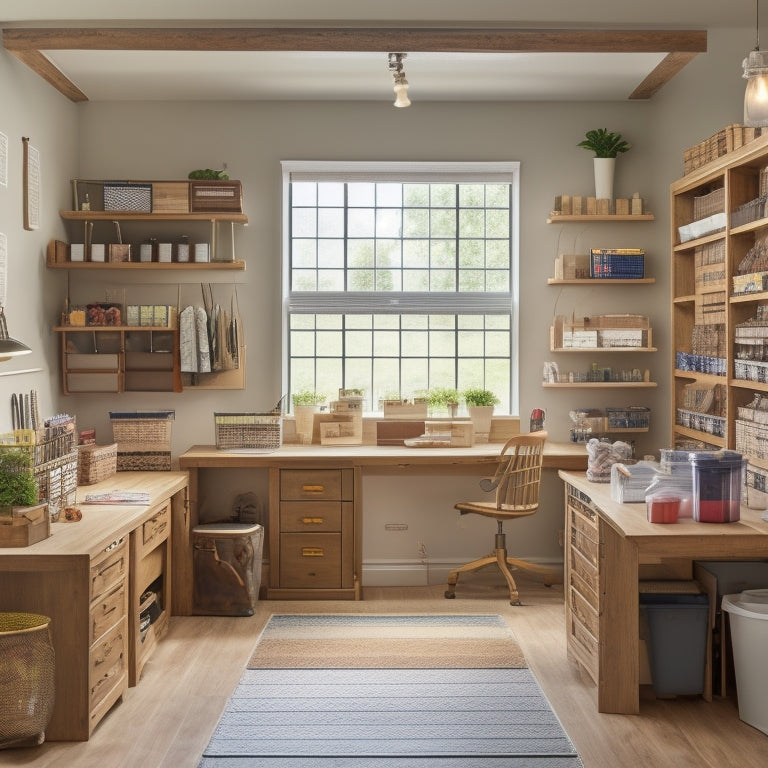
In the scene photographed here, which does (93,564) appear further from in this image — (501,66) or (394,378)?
(501,66)

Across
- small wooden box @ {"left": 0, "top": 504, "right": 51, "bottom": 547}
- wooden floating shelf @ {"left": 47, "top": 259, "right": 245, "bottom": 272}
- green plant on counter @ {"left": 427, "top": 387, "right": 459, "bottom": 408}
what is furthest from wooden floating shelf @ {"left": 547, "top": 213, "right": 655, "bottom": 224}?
small wooden box @ {"left": 0, "top": 504, "right": 51, "bottom": 547}

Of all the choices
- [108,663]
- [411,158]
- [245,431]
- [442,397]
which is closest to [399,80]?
[411,158]

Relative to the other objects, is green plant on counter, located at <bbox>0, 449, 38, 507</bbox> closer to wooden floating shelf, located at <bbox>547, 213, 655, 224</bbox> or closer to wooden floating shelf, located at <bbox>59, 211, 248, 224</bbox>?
wooden floating shelf, located at <bbox>59, 211, 248, 224</bbox>

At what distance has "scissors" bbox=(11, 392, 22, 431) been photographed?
16.5 ft

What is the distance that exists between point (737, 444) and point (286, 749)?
2.63 meters

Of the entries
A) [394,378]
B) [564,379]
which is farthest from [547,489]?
[394,378]

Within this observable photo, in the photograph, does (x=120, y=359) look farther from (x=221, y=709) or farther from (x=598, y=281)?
(x=598, y=281)

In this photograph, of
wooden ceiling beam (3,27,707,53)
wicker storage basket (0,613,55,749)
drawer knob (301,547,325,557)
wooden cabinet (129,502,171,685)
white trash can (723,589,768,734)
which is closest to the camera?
wicker storage basket (0,613,55,749)

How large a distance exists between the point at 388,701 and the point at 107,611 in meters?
1.31

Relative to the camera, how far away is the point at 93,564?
3.68 meters

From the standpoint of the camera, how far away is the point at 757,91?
3264 mm

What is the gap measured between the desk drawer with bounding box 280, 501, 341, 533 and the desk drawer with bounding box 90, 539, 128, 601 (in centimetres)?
161

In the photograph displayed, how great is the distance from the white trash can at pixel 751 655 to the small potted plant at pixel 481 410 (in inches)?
97.9

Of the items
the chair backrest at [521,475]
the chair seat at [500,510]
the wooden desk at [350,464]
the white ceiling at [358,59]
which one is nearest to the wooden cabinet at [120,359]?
the wooden desk at [350,464]
